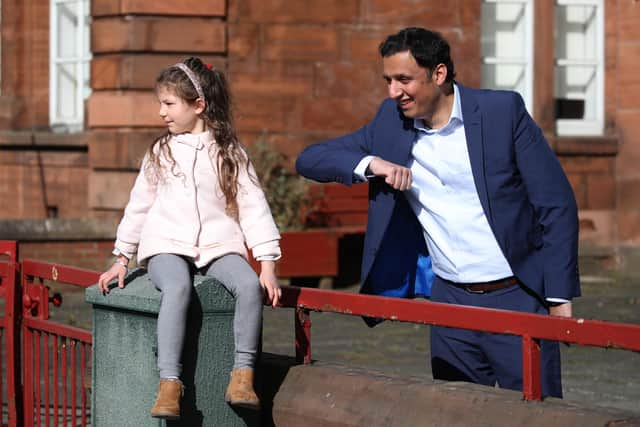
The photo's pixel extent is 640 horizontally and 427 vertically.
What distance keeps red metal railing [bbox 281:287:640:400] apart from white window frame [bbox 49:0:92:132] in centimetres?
1147

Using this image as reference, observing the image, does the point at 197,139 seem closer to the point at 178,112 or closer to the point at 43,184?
the point at 178,112

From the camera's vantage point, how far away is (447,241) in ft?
16.7

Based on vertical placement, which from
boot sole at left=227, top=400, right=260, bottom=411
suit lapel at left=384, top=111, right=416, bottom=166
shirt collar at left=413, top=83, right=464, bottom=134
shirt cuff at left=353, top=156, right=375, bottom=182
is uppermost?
shirt collar at left=413, top=83, right=464, bottom=134

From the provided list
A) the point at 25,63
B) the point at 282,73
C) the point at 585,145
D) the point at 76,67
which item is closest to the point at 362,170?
the point at 282,73

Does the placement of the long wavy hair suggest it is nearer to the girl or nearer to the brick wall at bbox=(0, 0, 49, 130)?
the girl

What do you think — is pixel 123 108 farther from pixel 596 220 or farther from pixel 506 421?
pixel 506 421

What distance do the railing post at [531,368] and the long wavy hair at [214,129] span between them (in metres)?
1.27

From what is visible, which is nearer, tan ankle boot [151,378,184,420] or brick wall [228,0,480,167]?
tan ankle boot [151,378,184,420]

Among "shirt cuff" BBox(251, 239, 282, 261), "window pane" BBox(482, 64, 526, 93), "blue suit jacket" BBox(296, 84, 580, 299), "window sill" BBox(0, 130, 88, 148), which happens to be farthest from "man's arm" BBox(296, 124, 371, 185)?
"window pane" BBox(482, 64, 526, 93)

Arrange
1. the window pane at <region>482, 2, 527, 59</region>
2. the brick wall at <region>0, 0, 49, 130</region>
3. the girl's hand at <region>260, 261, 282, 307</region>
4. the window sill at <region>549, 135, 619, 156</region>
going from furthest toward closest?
the brick wall at <region>0, 0, 49, 130</region> < the window pane at <region>482, 2, 527, 59</region> < the window sill at <region>549, 135, 619, 156</region> < the girl's hand at <region>260, 261, 282, 307</region>

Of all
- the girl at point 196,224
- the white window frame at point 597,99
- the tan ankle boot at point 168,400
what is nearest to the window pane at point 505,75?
the white window frame at point 597,99

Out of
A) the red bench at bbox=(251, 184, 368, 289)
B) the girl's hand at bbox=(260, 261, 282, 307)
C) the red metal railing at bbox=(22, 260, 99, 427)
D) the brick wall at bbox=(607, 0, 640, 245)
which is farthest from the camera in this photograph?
the brick wall at bbox=(607, 0, 640, 245)

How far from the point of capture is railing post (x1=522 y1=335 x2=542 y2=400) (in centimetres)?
442

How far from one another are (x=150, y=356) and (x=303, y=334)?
0.55m
